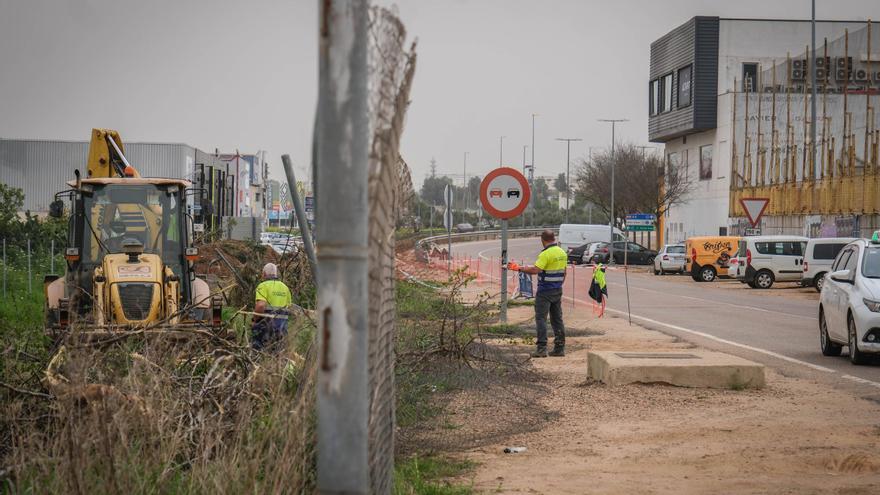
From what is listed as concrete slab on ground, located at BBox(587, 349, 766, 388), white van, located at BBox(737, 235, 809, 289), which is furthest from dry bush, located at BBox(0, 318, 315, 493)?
white van, located at BBox(737, 235, 809, 289)

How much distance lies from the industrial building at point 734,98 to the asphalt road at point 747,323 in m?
27.3

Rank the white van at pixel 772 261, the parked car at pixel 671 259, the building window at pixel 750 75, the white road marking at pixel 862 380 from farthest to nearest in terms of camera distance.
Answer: the building window at pixel 750 75 < the parked car at pixel 671 259 < the white van at pixel 772 261 < the white road marking at pixel 862 380

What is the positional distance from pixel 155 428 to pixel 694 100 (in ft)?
224

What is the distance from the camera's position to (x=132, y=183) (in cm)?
1547

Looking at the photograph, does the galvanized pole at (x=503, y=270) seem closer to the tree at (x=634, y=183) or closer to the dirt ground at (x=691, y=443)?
the dirt ground at (x=691, y=443)

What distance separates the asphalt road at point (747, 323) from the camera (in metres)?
14.9

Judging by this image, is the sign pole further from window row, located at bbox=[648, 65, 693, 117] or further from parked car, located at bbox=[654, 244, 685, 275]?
window row, located at bbox=[648, 65, 693, 117]

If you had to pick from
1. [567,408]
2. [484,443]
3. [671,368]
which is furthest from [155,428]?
[671,368]

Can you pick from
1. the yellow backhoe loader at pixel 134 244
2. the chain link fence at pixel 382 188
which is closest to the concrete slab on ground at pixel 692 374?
the yellow backhoe loader at pixel 134 244

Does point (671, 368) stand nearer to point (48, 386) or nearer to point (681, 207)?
point (48, 386)

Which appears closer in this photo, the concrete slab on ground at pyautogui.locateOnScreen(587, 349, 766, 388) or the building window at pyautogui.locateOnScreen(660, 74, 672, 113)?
the concrete slab on ground at pyautogui.locateOnScreen(587, 349, 766, 388)

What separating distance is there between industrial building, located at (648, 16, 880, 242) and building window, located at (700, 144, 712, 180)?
0.06 metres

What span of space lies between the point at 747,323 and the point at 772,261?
21.0 m

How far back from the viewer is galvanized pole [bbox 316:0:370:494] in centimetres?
306
